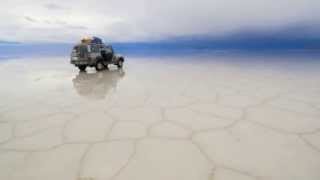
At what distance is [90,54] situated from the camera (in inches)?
494

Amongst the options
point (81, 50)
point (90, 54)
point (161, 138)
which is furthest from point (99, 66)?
point (161, 138)

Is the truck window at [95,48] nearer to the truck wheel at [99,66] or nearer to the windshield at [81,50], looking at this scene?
the windshield at [81,50]

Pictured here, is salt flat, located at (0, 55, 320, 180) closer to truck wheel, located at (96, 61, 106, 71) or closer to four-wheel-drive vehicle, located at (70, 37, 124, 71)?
four-wheel-drive vehicle, located at (70, 37, 124, 71)

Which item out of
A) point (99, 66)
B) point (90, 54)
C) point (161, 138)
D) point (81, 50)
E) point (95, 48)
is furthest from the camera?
point (99, 66)

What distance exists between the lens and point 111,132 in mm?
3838

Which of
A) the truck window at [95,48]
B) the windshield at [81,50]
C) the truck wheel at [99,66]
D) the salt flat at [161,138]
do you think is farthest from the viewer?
the truck wheel at [99,66]

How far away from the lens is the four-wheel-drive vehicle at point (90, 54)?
40.9 ft

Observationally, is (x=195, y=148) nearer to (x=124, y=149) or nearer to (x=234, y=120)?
(x=124, y=149)

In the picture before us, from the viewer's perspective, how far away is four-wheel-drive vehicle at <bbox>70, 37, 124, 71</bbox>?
12.5m

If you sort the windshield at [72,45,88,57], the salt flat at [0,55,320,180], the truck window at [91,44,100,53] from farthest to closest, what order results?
1. the truck window at [91,44,100,53]
2. the windshield at [72,45,88,57]
3. the salt flat at [0,55,320,180]

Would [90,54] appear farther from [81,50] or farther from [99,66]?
[99,66]

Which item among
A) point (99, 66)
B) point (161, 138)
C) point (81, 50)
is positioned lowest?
point (161, 138)

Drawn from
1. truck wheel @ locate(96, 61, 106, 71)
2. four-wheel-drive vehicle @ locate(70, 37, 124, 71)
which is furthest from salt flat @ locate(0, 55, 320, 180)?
truck wheel @ locate(96, 61, 106, 71)

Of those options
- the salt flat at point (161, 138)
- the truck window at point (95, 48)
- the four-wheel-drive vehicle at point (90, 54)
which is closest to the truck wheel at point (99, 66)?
the four-wheel-drive vehicle at point (90, 54)
